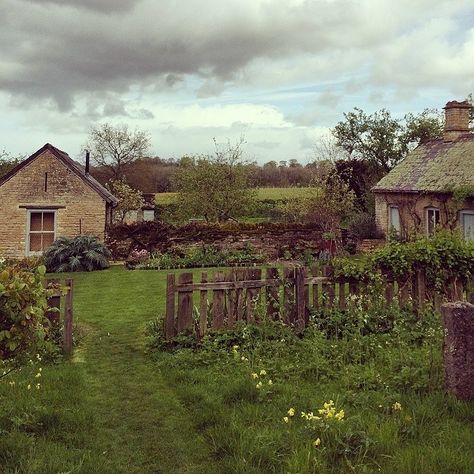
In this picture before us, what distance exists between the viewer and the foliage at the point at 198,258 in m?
20.6

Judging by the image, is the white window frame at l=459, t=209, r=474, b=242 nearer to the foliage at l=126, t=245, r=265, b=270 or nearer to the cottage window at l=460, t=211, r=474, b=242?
the cottage window at l=460, t=211, r=474, b=242

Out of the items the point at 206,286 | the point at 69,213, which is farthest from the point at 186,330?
the point at 69,213

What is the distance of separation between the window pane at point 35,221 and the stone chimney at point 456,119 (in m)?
20.2

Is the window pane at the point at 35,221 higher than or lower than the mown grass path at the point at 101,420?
higher

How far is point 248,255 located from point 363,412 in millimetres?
17062

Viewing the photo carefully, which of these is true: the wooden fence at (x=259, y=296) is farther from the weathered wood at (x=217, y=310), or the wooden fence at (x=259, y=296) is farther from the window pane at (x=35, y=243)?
the window pane at (x=35, y=243)

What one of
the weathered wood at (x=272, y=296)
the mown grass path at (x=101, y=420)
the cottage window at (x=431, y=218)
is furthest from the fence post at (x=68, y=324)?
the cottage window at (x=431, y=218)

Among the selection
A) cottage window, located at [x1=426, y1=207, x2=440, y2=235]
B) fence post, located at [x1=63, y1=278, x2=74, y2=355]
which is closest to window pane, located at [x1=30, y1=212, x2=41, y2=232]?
fence post, located at [x1=63, y1=278, x2=74, y2=355]

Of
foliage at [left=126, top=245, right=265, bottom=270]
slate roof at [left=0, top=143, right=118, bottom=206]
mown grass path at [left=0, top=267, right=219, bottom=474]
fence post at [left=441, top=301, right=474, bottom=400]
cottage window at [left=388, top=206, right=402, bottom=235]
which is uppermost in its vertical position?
slate roof at [left=0, top=143, right=118, bottom=206]

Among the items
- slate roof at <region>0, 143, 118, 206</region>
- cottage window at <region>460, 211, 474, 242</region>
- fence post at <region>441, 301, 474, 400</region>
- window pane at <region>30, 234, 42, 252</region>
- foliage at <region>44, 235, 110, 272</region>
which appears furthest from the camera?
window pane at <region>30, 234, 42, 252</region>

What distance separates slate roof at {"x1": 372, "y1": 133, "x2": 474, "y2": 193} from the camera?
2211 centimetres

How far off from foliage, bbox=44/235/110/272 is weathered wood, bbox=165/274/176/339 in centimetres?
1241

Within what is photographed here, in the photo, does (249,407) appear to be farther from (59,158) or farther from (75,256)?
(59,158)

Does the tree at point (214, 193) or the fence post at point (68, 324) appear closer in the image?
the fence post at point (68, 324)
